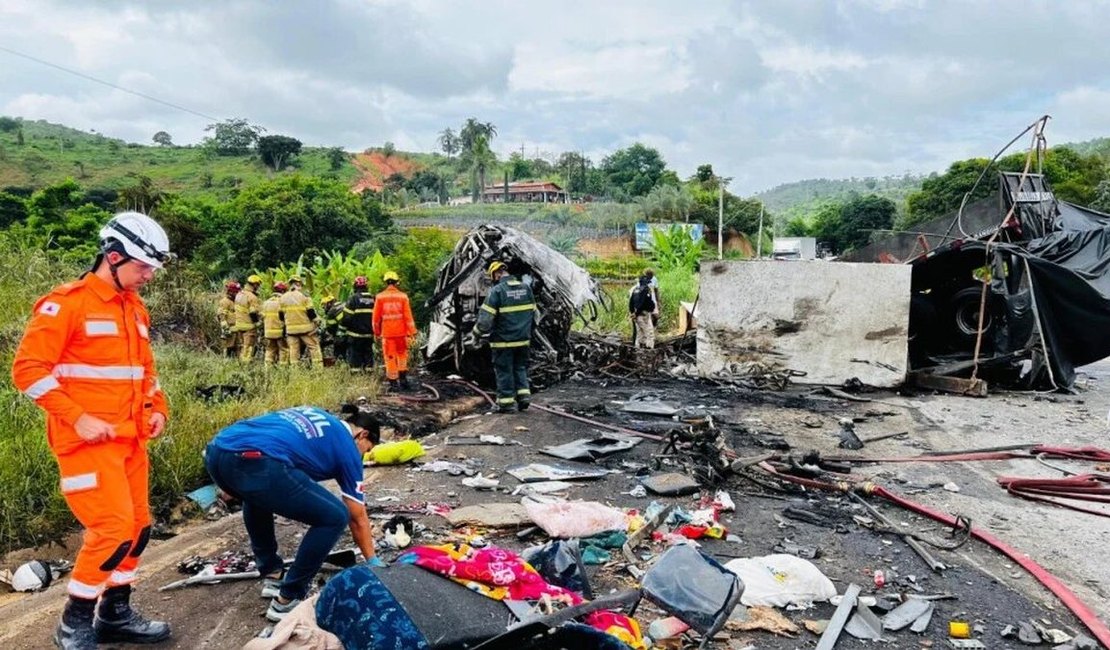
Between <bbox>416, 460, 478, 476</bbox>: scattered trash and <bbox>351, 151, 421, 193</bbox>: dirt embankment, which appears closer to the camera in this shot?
<bbox>416, 460, 478, 476</bbox>: scattered trash

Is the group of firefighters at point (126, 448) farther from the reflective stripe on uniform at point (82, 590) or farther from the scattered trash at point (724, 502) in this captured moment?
the scattered trash at point (724, 502)

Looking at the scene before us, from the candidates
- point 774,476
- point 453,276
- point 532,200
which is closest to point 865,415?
point 774,476

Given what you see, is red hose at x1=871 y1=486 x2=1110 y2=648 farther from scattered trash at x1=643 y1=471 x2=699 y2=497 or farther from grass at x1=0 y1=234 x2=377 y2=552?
grass at x1=0 y1=234 x2=377 y2=552

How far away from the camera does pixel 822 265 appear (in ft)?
32.4

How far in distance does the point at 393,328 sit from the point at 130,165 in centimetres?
6235

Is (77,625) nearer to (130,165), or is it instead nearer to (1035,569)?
(1035,569)

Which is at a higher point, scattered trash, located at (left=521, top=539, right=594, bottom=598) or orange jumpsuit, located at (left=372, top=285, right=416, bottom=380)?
orange jumpsuit, located at (left=372, top=285, right=416, bottom=380)

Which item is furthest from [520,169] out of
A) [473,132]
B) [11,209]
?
[11,209]

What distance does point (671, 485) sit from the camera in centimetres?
522

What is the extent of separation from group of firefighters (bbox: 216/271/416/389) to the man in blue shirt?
6.31 m

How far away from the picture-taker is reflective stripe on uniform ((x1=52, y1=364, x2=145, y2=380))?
2889mm

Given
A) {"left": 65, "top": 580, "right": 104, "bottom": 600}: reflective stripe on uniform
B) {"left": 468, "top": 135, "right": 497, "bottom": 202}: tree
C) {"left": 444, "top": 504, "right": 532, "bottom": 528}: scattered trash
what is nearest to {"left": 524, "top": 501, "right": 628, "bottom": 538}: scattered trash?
{"left": 444, "top": 504, "right": 532, "bottom": 528}: scattered trash

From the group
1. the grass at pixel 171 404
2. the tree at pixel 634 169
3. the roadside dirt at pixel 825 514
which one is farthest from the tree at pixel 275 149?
the roadside dirt at pixel 825 514

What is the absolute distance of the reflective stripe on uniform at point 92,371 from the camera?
2889 millimetres
